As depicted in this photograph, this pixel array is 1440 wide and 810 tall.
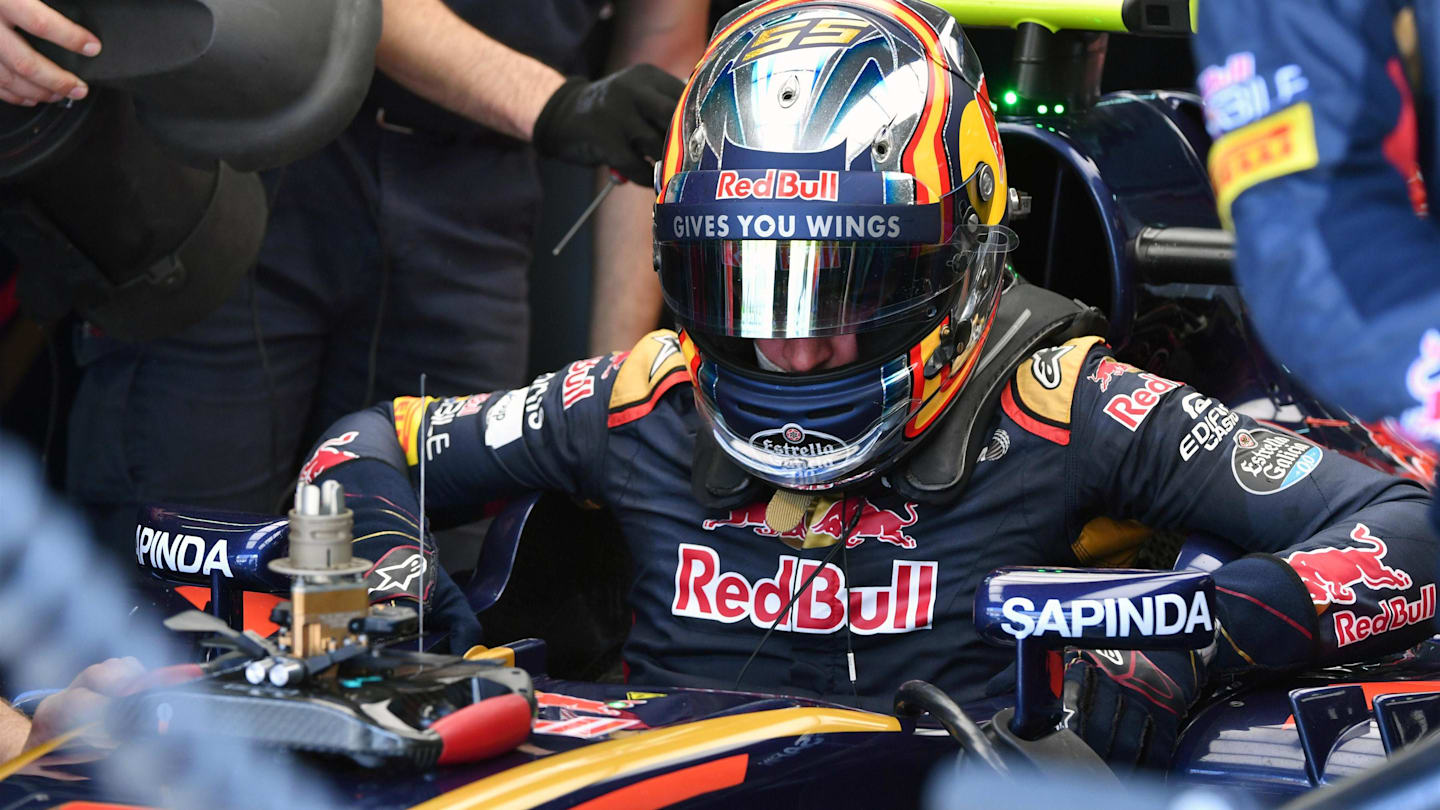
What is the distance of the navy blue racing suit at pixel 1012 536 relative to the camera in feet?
5.91

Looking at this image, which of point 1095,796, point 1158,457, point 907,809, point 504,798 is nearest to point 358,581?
point 504,798

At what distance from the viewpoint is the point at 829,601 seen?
1.93 metres

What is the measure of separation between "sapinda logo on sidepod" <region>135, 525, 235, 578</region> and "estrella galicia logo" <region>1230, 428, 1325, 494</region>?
1.12 m

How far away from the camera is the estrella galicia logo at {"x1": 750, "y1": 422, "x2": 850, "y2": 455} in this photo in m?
1.88

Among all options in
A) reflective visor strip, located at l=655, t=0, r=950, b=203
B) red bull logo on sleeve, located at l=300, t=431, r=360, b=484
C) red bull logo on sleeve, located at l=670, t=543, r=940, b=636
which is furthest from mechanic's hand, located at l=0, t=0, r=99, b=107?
red bull logo on sleeve, located at l=670, t=543, r=940, b=636

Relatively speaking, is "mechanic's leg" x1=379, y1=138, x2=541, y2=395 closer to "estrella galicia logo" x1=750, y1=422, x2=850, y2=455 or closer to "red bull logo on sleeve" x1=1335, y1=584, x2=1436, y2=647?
"estrella galicia logo" x1=750, y1=422, x2=850, y2=455

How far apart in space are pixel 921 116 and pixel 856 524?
49 cm

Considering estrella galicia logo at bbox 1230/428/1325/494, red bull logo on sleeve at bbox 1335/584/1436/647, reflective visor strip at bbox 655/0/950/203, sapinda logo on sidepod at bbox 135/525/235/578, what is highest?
reflective visor strip at bbox 655/0/950/203

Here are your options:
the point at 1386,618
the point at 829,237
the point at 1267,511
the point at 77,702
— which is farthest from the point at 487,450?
the point at 1386,618

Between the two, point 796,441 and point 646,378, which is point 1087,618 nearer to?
point 796,441

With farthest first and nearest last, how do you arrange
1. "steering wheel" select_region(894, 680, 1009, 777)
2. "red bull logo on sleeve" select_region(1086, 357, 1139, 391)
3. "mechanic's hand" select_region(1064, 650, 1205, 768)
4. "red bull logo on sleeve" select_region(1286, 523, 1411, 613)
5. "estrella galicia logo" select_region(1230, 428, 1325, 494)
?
"red bull logo on sleeve" select_region(1086, 357, 1139, 391) < "estrella galicia logo" select_region(1230, 428, 1325, 494) < "red bull logo on sleeve" select_region(1286, 523, 1411, 613) < "mechanic's hand" select_region(1064, 650, 1205, 768) < "steering wheel" select_region(894, 680, 1009, 777)

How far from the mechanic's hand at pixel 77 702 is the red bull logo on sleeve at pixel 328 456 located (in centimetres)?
58

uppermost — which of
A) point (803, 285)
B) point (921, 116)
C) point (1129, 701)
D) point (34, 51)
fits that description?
point (34, 51)

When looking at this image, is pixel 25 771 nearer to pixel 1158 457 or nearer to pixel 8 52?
pixel 8 52
